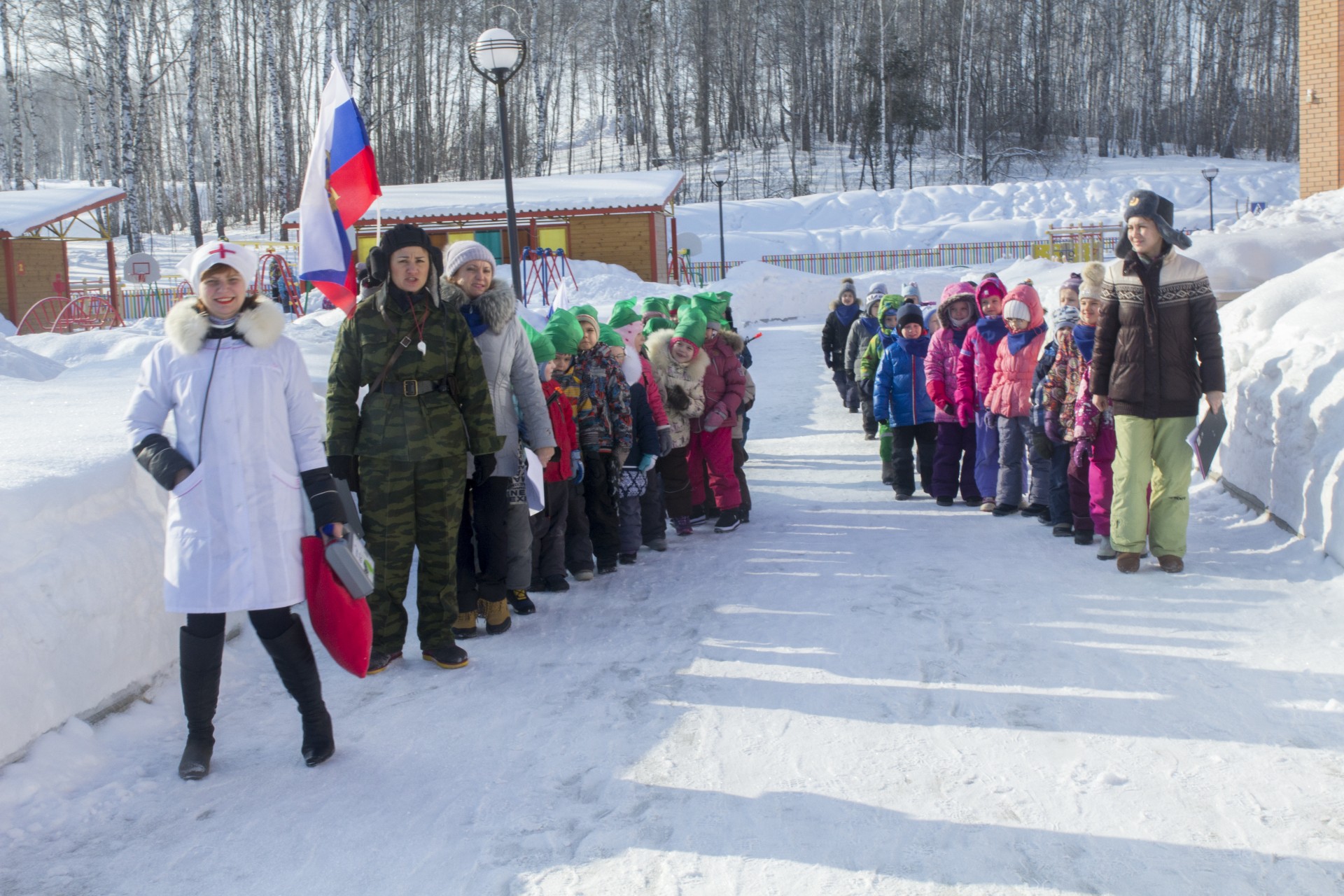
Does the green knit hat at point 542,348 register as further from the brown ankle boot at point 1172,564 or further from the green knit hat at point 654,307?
the brown ankle boot at point 1172,564

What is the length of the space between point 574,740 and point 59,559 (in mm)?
1856

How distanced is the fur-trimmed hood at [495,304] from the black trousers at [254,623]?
1.77 meters

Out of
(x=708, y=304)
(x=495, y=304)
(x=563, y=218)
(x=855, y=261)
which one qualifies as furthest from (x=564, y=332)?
(x=855, y=261)

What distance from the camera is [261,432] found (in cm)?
332

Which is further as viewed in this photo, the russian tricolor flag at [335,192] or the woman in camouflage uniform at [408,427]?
the russian tricolor flag at [335,192]

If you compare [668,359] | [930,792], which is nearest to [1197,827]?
[930,792]

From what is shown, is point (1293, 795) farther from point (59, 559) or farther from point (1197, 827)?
point (59, 559)

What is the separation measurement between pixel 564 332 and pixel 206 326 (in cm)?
254

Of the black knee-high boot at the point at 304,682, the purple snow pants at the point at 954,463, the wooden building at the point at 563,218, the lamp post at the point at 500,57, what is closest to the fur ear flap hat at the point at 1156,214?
the purple snow pants at the point at 954,463

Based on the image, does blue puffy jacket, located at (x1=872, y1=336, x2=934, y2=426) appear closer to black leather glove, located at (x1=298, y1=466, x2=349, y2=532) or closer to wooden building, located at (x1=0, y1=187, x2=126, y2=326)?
black leather glove, located at (x1=298, y1=466, x2=349, y2=532)

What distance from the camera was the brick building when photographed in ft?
62.3

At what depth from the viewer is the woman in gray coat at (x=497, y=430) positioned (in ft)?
15.8

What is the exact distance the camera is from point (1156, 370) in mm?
5258

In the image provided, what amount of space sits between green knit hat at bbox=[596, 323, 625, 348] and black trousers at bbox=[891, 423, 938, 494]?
2.70 m
